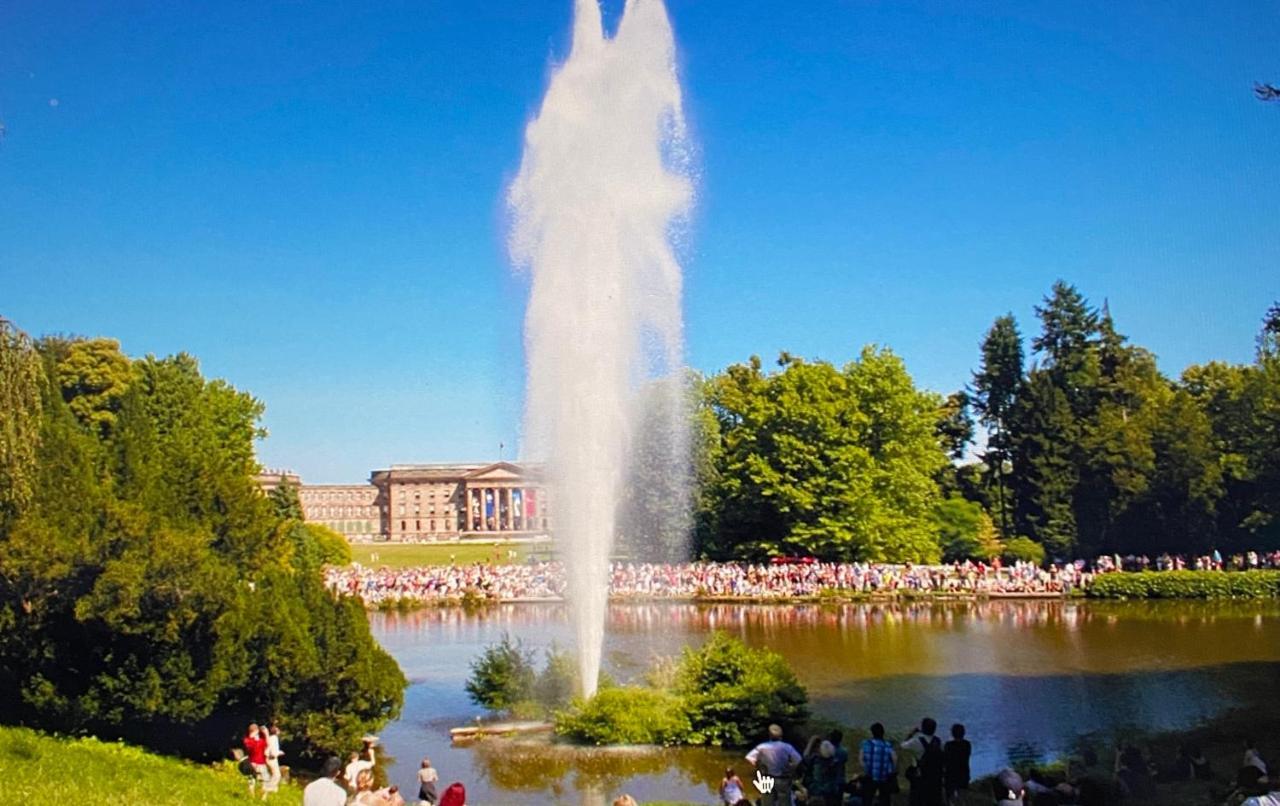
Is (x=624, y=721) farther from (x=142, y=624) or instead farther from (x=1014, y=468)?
→ (x=1014, y=468)

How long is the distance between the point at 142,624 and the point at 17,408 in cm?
435

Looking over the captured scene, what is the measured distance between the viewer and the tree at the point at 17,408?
14773mm

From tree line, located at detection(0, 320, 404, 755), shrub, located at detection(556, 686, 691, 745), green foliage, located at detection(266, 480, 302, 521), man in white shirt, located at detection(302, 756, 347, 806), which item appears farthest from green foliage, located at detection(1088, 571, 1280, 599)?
green foliage, located at detection(266, 480, 302, 521)

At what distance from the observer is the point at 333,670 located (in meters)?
19.4

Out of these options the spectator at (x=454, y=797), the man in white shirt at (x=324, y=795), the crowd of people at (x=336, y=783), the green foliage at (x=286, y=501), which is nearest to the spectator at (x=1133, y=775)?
the spectator at (x=454, y=797)

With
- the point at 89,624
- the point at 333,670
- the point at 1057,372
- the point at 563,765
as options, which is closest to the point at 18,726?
the point at 89,624

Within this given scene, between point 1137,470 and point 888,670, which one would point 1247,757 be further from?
point 1137,470

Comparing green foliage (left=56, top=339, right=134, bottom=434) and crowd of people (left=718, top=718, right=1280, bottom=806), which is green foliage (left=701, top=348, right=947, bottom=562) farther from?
crowd of people (left=718, top=718, right=1280, bottom=806)

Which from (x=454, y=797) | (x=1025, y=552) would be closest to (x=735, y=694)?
(x=454, y=797)

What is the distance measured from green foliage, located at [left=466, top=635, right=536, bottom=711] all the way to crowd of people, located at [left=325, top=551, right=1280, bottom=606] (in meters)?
23.1

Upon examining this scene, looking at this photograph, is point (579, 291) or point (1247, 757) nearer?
point (1247, 757)

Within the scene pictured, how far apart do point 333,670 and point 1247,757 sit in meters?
14.0

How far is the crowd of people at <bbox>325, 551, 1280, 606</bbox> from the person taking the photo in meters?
47.0

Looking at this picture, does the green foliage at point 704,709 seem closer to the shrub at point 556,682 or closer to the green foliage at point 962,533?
the shrub at point 556,682
